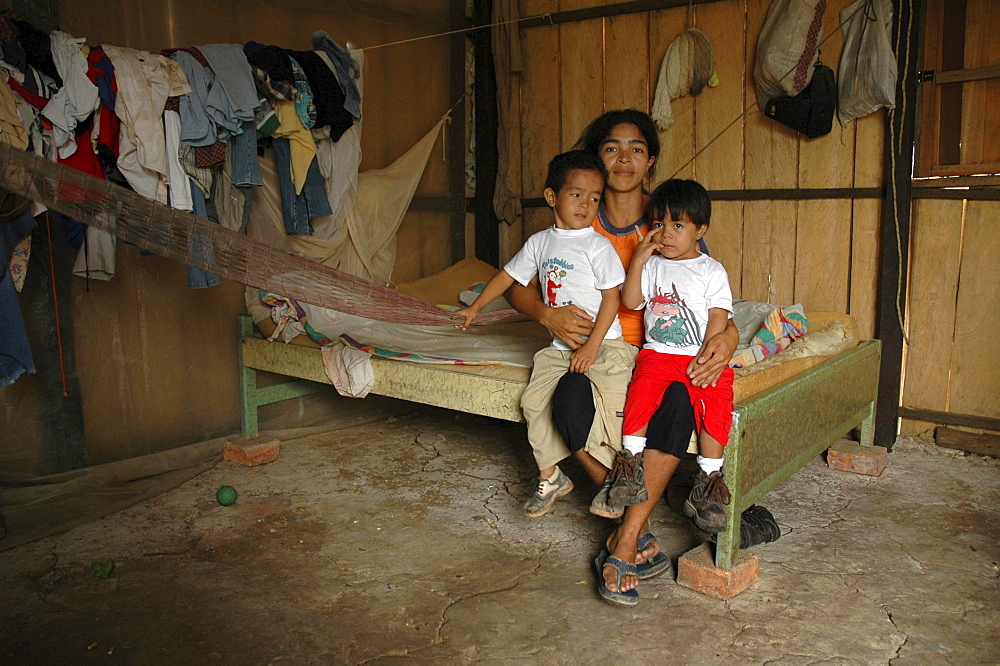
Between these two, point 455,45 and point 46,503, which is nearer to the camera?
point 46,503

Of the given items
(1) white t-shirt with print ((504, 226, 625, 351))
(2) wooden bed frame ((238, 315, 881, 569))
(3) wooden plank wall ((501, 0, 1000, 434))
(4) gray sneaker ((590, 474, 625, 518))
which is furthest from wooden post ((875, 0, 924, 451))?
(4) gray sneaker ((590, 474, 625, 518))

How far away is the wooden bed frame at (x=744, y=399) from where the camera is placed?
2211 millimetres

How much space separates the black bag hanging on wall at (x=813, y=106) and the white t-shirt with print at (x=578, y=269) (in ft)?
5.31

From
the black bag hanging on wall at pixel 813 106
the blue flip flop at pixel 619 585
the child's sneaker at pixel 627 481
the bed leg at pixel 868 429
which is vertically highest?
the black bag hanging on wall at pixel 813 106

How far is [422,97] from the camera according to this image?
432 cm

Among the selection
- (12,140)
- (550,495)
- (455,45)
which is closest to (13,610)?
(12,140)

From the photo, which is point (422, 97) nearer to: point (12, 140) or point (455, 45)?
point (455, 45)

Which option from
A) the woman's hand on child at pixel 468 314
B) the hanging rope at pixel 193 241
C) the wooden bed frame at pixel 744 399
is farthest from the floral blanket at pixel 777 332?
the hanging rope at pixel 193 241

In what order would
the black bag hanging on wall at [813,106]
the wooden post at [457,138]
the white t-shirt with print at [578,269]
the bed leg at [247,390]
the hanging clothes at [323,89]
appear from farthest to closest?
the wooden post at [457,138] < the bed leg at [247,390] < the black bag hanging on wall at [813,106] < the hanging clothes at [323,89] < the white t-shirt with print at [578,269]

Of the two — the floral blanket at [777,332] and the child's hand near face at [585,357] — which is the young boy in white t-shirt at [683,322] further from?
the floral blanket at [777,332]

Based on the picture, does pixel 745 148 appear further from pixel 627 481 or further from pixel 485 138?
pixel 627 481

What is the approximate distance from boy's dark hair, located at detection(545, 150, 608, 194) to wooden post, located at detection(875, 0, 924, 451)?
1636 mm

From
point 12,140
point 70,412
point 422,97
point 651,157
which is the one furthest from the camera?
point 422,97

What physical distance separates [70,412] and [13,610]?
106 cm
